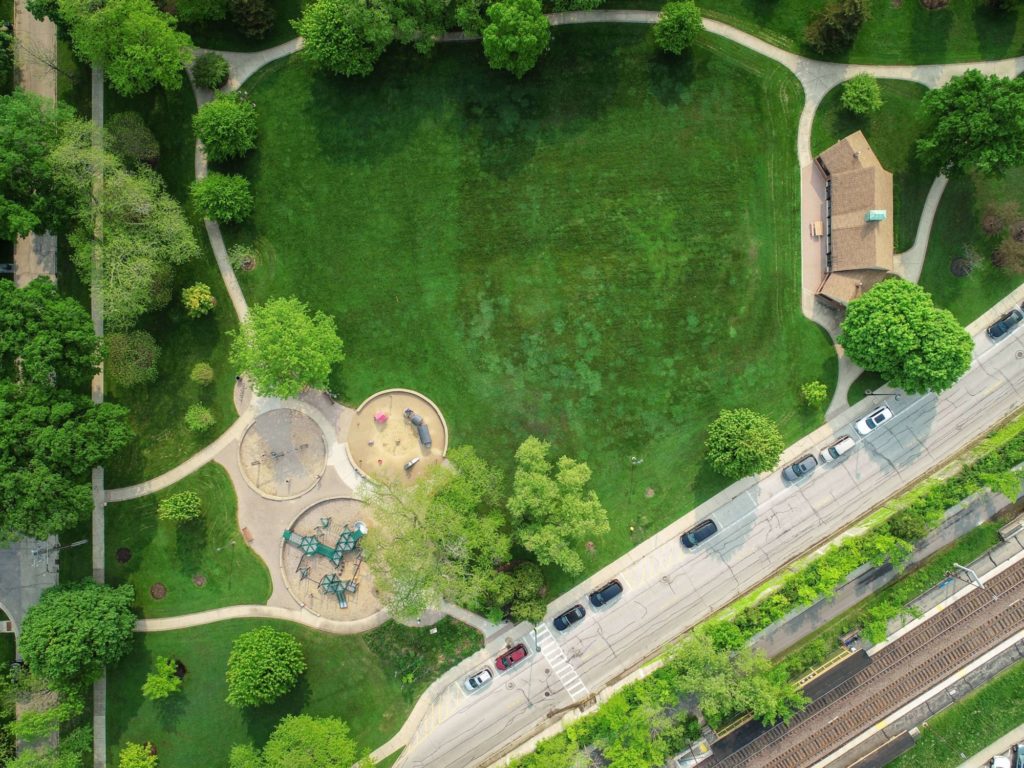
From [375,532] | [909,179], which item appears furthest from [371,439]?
[909,179]

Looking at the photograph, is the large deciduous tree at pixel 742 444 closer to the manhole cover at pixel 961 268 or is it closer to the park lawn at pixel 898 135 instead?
the park lawn at pixel 898 135

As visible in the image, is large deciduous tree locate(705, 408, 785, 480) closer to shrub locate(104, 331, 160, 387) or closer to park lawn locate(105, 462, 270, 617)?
park lawn locate(105, 462, 270, 617)

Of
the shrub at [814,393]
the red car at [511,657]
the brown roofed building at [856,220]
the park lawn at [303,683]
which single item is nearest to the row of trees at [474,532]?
the red car at [511,657]

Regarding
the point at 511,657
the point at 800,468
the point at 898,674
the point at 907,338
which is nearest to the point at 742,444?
the point at 800,468

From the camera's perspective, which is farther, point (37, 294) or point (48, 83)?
point (48, 83)

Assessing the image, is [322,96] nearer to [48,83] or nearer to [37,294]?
[48,83]

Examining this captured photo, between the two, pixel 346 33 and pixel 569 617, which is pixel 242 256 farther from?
pixel 569 617
